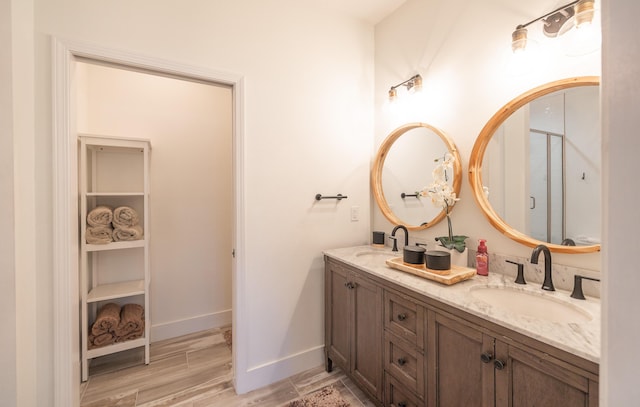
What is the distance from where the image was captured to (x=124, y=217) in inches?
81.9

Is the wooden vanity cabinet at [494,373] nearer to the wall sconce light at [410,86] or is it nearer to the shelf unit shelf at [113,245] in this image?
the wall sconce light at [410,86]

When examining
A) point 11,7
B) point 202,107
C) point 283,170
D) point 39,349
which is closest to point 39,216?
point 39,349

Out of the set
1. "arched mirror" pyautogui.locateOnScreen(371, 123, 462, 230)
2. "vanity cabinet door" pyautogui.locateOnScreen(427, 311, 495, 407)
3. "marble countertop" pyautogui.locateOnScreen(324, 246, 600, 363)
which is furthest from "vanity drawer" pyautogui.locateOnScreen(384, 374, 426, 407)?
"arched mirror" pyautogui.locateOnScreen(371, 123, 462, 230)

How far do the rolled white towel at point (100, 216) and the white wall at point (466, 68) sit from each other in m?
2.14

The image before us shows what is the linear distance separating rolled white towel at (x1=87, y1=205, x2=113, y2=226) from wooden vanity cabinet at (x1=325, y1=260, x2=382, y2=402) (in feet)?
5.42

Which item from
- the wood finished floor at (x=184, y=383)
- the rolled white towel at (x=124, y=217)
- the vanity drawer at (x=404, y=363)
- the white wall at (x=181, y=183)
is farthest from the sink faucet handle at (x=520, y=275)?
the rolled white towel at (x=124, y=217)

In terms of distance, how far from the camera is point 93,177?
2.14 meters

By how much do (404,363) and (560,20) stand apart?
1.77 m

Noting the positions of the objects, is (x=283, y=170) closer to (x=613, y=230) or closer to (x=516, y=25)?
(x=516, y=25)

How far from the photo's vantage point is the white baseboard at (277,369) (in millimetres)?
1830

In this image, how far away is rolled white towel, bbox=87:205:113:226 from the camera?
1964mm

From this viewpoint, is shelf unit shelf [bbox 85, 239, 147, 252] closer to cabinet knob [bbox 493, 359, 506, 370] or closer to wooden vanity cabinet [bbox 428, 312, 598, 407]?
wooden vanity cabinet [bbox 428, 312, 598, 407]

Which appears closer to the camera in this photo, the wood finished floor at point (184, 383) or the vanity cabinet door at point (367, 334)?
the vanity cabinet door at point (367, 334)

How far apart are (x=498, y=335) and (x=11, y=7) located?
2.33 meters
